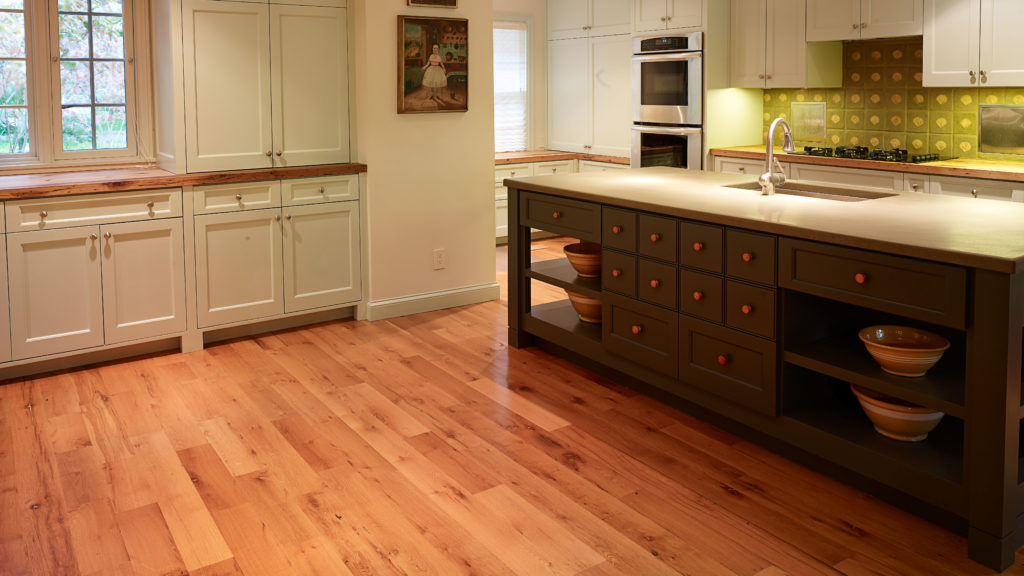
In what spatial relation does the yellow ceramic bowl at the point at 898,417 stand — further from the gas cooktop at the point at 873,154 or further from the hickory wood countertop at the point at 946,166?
the gas cooktop at the point at 873,154

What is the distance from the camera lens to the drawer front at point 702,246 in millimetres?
3119

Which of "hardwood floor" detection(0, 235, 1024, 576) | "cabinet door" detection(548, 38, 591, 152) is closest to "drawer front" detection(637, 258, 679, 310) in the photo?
"hardwood floor" detection(0, 235, 1024, 576)

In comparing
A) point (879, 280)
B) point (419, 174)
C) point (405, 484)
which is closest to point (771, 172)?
point (879, 280)

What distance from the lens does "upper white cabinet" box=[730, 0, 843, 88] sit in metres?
5.72

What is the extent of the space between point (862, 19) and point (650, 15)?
1603 mm

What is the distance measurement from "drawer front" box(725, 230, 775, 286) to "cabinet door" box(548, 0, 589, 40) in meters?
4.56

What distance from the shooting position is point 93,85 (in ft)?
14.7

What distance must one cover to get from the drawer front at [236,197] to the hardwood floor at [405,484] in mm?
799

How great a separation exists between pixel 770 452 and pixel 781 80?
3527mm

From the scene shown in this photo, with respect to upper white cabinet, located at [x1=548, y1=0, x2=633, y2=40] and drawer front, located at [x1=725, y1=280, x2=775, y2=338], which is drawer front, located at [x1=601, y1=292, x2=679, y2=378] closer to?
drawer front, located at [x1=725, y1=280, x2=775, y2=338]

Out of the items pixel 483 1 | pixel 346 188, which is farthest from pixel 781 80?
pixel 346 188

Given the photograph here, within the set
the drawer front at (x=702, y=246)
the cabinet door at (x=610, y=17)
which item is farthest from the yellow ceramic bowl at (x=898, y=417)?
the cabinet door at (x=610, y=17)

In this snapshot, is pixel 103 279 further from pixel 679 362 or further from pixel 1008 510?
pixel 1008 510

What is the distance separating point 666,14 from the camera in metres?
6.26
